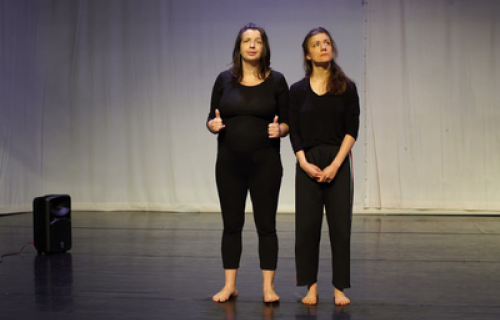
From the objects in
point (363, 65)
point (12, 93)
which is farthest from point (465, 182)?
point (12, 93)

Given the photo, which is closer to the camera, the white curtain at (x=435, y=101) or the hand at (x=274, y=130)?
the hand at (x=274, y=130)

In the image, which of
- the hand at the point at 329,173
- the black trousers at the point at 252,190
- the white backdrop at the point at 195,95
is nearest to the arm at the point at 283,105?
the black trousers at the point at 252,190

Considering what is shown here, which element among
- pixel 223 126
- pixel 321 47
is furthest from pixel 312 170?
pixel 321 47

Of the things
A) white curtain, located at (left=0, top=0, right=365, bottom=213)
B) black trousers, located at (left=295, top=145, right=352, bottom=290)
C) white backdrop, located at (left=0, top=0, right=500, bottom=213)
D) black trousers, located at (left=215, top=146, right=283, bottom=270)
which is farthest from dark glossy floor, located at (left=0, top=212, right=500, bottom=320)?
white curtain, located at (left=0, top=0, right=365, bottom=213)

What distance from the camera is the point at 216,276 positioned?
3.18 meters

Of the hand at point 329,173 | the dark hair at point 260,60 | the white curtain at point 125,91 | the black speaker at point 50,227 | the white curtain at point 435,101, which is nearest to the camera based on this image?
the hand at point 329,173

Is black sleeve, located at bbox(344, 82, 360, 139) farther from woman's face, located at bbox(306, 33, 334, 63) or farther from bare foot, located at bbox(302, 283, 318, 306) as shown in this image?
bare foot, located at bbox(302, 283, 318, 306)

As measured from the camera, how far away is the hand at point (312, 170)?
8.13ft

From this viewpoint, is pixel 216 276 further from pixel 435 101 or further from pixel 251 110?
pixel 435 101

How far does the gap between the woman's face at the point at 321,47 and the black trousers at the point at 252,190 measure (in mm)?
479

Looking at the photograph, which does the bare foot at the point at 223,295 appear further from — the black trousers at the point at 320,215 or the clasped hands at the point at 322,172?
the clasped hands at the point at 322,172

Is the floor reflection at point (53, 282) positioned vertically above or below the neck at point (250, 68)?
below

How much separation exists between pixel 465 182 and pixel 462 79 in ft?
3.60

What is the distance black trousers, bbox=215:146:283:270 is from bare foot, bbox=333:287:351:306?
1.07 feet
